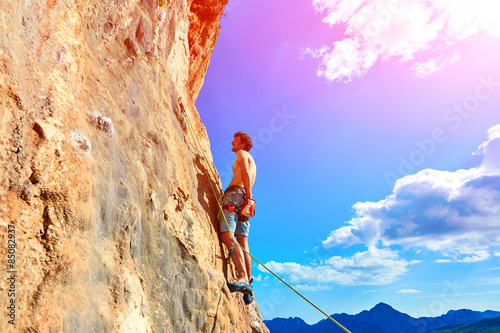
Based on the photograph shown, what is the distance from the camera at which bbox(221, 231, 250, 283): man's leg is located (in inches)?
247

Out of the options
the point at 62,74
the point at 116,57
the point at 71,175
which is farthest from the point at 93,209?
the point at 116,57

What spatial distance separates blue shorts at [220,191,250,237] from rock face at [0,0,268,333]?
0.27 meters

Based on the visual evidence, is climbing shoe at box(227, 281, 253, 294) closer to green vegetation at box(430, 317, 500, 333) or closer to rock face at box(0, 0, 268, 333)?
rock face at box(0, 0, 268, 333)

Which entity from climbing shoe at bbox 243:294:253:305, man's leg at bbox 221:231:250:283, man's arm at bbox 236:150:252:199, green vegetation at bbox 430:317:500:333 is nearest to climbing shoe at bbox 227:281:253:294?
man's leg at bbox 221:231:250:283

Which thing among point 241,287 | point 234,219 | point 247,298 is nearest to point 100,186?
point 234,219

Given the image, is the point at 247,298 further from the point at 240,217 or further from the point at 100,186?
the point at 100,186

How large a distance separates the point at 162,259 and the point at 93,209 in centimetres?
133

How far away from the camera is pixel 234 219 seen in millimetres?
6621

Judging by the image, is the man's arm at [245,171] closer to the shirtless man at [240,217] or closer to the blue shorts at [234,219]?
the shirtless man at [240,217]

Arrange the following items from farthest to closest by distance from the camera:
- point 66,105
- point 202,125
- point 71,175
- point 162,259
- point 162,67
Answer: point 202,125 < point 162,67 < point 162,259 < point 66,105 < point 71,175

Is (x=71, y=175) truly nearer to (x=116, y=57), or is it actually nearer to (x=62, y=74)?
(x=62, y=74)

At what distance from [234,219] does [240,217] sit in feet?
0.94

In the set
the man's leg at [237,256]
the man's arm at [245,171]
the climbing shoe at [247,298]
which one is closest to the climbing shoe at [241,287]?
the man's leg at [237,256]

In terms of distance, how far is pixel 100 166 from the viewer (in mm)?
3996
